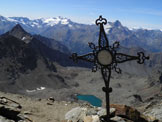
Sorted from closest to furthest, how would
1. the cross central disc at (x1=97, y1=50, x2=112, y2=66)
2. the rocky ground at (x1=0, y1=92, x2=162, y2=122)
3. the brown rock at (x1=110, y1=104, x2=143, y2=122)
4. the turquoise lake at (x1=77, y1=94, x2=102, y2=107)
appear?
the cross central disc at (x1=97, y1=50, x2=112, y2=66), the rocky ground at (x1=0, y1=92, x2=162, y2=122), the brown rock at (x1=110, y1=104, x2=143, y2=122), the turquoise lake at (x1=77, y1=94, x2=102, y2=107)

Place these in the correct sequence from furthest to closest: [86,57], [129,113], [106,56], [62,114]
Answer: [62,114]
[129,113]
[86,57]
[106,56]

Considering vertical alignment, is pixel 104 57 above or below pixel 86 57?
above

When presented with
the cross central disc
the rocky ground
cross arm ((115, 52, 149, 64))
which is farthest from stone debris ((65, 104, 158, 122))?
the cross central disc

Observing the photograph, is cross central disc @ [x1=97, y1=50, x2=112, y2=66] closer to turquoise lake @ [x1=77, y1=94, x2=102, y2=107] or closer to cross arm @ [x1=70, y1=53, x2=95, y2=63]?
cross arm @ [x1=70, y1=53, x2=95, y2=63]

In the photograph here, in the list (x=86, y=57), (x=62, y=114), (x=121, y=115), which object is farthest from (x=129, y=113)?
(x=62, y=114)

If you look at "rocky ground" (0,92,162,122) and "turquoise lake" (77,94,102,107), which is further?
"turquoise lake" (77,94,102,107)

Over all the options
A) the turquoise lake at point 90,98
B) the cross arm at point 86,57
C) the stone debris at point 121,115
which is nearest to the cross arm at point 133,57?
the cross arm at point 86,57

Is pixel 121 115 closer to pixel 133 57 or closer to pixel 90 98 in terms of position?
pixel 133 57

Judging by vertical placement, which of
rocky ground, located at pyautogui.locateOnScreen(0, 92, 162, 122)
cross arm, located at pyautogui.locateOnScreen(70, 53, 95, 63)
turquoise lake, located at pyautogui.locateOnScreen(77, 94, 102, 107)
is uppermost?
cross arm, located at pyautogui.locateOnScreen(70, 53, 95, 63)

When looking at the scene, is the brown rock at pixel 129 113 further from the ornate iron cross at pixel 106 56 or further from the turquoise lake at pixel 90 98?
the turquoise lake at pixel 90 98

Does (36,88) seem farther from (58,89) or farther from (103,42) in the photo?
(103,42)
